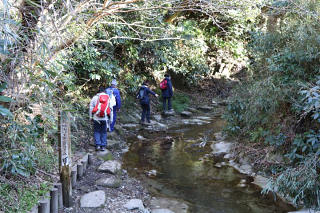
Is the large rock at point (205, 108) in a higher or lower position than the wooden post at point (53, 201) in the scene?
lower

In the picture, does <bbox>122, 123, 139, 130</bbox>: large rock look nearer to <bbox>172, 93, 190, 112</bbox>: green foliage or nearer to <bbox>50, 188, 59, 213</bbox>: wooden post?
<bbox>172, 93, 190, 112</bbox>: green foliage

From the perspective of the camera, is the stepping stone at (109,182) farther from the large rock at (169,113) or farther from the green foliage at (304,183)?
the large rock at (169,113)

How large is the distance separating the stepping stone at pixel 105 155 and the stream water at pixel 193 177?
425 millimetres

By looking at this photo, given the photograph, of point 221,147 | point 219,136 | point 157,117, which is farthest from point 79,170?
point 157,117

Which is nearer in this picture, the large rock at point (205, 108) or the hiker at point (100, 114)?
the hiker at point (100, 114)

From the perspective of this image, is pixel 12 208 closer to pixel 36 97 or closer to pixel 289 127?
pixel 36 97

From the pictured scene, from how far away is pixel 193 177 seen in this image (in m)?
6.78

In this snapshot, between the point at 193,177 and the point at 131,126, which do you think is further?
the point at 131,126

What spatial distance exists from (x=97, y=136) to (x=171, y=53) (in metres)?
5.91

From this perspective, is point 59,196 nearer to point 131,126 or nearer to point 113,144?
point 113,144

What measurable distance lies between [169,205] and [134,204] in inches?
24.0

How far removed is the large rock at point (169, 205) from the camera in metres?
5.30

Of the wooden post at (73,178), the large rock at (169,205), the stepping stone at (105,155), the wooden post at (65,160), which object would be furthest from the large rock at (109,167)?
the wooden post at (65,160)

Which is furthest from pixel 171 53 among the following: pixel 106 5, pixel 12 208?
pixel 12 208
